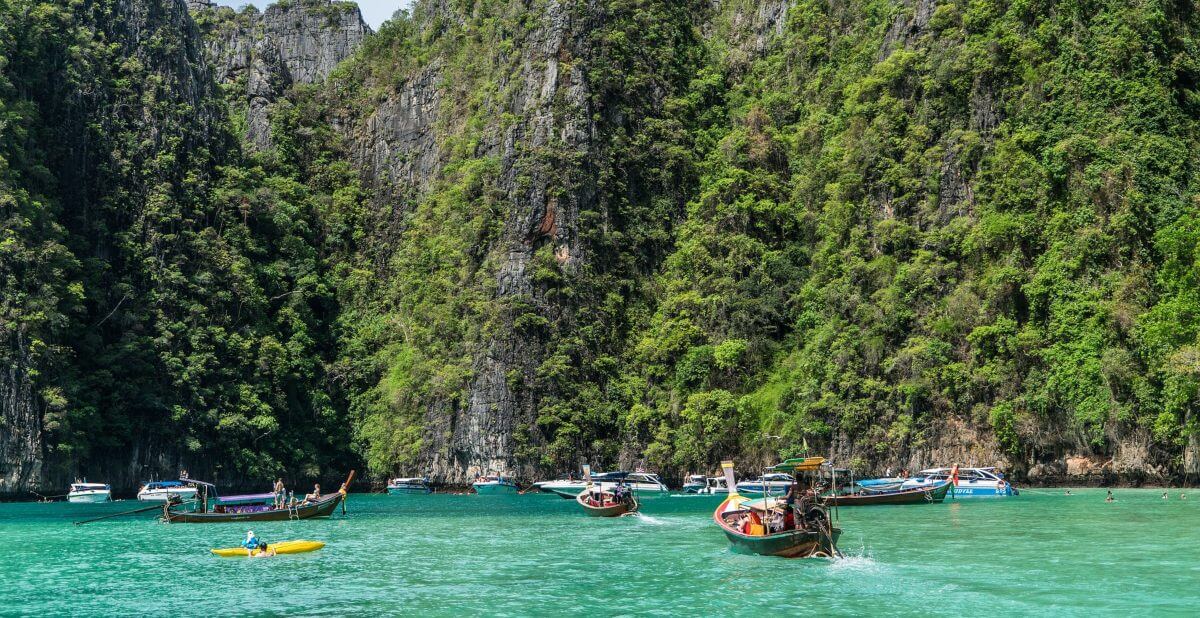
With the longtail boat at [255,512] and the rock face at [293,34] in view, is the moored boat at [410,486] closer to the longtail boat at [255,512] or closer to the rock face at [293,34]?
the longtail boat at [255,512]

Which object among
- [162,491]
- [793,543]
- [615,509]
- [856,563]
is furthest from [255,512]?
[856,563]

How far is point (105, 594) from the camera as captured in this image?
30891mm

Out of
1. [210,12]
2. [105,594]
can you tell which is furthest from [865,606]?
[210,12]

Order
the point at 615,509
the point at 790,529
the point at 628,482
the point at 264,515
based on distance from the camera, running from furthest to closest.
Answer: the point at 628,482 → the point at 615,509 → the point at 264,515 → the point at 790,529

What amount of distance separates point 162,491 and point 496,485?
24.7m

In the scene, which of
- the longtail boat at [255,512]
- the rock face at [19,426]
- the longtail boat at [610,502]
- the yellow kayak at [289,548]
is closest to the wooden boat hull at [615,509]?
the longtail boat at [610,502]

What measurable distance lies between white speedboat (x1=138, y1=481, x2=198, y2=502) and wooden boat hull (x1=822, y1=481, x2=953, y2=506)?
4631 cm

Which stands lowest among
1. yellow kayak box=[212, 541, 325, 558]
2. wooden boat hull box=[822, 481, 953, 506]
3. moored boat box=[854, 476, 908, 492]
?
yellow kayak box=[212, 541, 325, 558]

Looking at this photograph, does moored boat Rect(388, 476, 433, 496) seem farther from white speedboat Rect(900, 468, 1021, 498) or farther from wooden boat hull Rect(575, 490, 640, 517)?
white speedboat Rect(900, 468, 1021, 498)

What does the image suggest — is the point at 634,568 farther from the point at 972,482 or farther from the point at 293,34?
the point at 293,34

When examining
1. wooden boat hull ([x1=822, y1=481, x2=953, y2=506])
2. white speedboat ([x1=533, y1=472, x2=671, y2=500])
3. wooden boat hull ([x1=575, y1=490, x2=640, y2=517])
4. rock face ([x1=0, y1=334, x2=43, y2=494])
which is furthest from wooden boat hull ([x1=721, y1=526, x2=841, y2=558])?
rock face ([x1=0, y1=334, x2=43, y2=494])

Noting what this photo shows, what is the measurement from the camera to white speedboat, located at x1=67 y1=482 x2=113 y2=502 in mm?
77500

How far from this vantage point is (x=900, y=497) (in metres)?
58.2

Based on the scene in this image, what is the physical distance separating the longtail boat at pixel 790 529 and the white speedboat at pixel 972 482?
91.2ft
